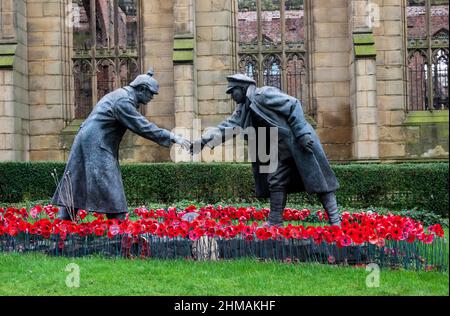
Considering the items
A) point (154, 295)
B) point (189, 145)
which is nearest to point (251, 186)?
point (189, 145)

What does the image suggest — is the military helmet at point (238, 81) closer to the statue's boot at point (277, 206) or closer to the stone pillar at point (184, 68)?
the statue's boot at point (277, 206)

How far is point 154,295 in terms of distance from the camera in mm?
5453

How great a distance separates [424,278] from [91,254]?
3697mm

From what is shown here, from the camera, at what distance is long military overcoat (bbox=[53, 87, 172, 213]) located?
7.34 metres

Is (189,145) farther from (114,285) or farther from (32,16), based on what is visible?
(32,16)

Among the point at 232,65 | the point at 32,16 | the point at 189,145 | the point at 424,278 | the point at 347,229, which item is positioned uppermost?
the point at 32,16

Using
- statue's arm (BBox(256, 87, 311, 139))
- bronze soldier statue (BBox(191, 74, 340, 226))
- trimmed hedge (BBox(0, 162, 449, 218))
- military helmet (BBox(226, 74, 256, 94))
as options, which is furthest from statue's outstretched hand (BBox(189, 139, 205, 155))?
trimmed hedge (BBox(0, 162, 449, 218))

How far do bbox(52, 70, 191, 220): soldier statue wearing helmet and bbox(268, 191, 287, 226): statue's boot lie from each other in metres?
1.22

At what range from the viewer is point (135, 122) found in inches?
293

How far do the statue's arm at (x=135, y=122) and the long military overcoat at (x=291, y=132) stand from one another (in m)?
0.51

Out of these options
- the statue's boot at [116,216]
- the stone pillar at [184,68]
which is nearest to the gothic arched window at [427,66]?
the stone pillar at [184,68]

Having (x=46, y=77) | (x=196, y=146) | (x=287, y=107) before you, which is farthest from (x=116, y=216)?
(x=46, y=77)

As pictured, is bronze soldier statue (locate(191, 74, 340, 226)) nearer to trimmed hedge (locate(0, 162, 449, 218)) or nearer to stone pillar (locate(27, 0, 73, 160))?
trimmed hedge (locate(0, 162, 449, 218))

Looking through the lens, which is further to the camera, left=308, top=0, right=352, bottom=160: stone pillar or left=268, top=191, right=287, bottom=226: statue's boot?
left=308, top=0, right=352, bottom=160: stone pillar
